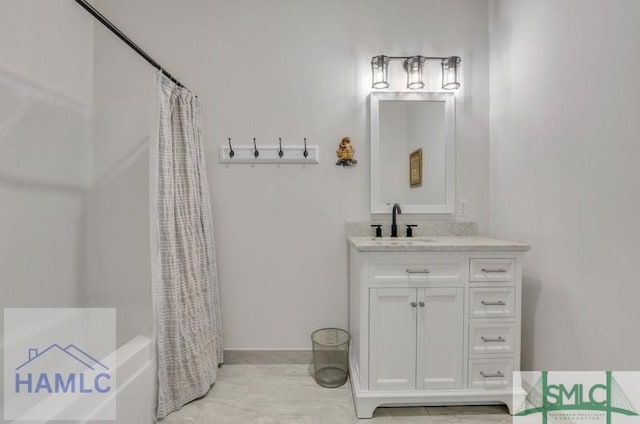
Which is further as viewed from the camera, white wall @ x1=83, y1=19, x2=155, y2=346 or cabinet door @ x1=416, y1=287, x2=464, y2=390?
white wall @ x1=83, y1=19, x2=155, y2=346

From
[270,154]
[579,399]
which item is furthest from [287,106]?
[579,399]

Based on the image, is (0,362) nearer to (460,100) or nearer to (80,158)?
(80,158)

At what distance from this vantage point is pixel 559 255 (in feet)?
5.13

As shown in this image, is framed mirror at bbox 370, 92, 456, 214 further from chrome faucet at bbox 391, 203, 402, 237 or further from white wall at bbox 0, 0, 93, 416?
white wall at bbox 0, 0, 93, 416

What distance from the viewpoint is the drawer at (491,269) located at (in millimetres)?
1620

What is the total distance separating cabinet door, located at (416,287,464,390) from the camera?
5.29 ft

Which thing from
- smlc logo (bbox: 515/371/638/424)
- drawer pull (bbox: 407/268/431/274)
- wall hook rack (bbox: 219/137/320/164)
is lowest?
smlc logo (bbox: 515/371/638/424)

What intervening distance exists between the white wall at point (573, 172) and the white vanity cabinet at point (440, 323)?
0.22 m

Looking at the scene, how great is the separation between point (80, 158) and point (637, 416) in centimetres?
320

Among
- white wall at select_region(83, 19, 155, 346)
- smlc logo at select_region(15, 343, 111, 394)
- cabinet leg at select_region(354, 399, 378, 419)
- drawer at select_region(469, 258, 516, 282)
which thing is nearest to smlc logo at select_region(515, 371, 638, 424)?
drawer at select_region(469, 258, 516, 282)

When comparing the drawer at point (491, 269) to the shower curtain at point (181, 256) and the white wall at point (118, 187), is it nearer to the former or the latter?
the shower curtain at point (181, 256)

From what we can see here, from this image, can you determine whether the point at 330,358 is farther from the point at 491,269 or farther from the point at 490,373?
the point at 491,269

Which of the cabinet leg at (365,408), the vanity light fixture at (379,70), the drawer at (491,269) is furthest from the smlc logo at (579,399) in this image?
the vanity light fixture at (379,70)

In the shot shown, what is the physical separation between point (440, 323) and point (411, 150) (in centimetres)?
116
